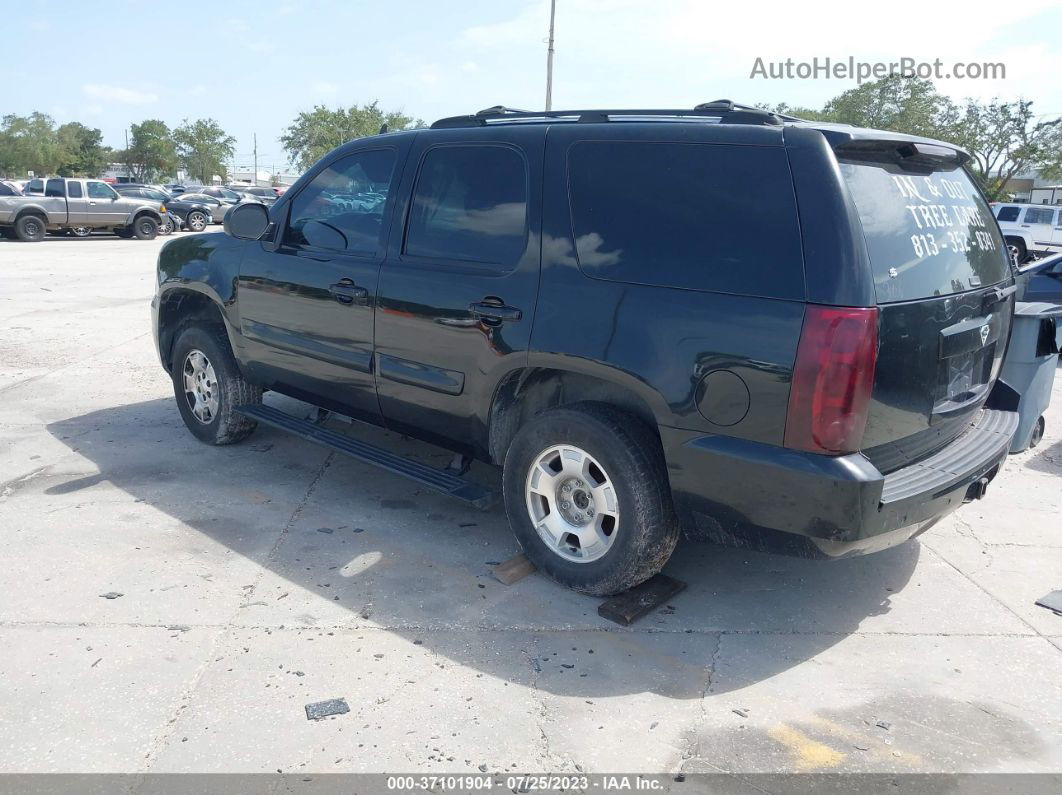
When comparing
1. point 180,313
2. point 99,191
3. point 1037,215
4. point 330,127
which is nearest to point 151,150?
point 330,127

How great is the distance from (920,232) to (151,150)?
87.7 meters

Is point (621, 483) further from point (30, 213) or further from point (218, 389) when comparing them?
point (30, 213)

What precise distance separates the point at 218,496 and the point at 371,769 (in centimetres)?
268

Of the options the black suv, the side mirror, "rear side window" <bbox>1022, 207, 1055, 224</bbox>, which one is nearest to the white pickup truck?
the side mirror

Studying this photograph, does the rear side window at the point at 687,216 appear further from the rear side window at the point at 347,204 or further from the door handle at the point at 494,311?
the rear side window at the point at 347,204

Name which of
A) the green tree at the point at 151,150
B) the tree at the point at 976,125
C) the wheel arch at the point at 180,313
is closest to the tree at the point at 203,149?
the green tree at the point at 151,150

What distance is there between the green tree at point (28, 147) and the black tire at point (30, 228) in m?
57.5

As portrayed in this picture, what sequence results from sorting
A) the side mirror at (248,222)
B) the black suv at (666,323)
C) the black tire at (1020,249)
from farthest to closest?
1. the black tire at (1020,249)
2. the side mirror at (248,222)
3. the black suv at (666,323)

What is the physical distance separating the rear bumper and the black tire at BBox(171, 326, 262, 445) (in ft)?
10.6

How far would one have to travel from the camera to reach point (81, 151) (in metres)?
82.2

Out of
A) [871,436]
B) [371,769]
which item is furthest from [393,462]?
[871,436]

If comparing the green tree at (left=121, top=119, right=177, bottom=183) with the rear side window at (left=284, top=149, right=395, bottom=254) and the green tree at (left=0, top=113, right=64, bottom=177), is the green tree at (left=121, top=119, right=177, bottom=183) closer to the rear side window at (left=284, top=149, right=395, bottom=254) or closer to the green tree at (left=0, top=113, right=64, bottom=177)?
the green tree at (left=0, top=113, right=64, bottom=177)

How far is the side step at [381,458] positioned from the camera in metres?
4.28

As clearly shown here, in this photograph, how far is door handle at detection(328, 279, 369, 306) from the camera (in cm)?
458
